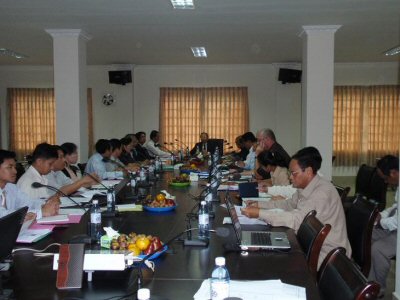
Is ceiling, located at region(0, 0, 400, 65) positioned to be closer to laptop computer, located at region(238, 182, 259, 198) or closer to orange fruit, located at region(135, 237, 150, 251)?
laptop computer, located at region(238, 182, 259, 198)

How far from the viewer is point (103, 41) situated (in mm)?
7016

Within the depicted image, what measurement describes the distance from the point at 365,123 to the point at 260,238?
27.7ft

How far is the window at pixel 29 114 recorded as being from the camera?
10227 millimetres

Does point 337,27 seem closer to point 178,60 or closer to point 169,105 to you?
point 178,60

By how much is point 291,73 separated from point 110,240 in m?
7.89

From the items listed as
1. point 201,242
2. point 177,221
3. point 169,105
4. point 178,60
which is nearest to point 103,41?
point 178,60

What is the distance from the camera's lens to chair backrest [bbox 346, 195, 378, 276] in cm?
272

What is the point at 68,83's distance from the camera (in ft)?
19.9

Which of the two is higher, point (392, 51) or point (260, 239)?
point (392, 51)

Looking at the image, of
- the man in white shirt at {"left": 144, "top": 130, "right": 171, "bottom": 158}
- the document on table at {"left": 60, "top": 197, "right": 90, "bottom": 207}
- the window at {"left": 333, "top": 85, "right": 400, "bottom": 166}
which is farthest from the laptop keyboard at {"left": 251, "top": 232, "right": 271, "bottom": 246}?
the window at {"left": 333, "top": 85, "right": 400, "bottom": 166}

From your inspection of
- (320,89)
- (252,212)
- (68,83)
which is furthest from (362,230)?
(68,83)

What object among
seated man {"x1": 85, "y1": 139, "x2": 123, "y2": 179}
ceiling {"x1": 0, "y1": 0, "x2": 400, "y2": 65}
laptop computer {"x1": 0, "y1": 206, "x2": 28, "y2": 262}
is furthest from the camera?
seated man {"x1": 85, "y1": 139, "x2": 123, "y2": 179}

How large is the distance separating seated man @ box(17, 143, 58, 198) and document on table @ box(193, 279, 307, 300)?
2.22 meters

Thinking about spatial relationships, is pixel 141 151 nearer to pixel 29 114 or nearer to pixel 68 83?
pixel 68 83
